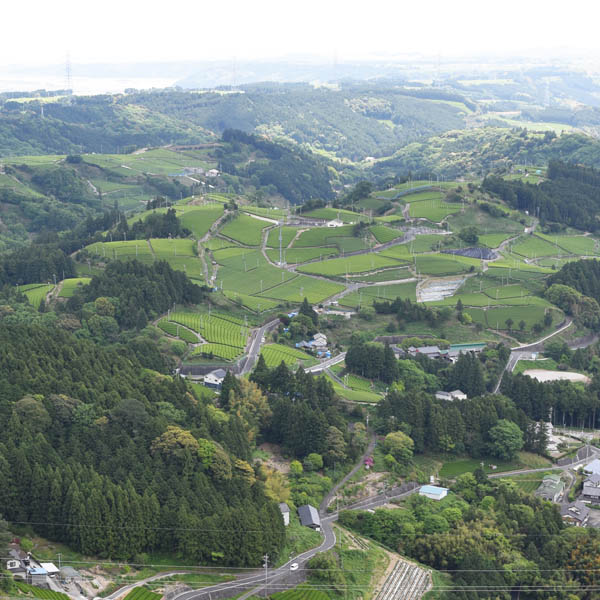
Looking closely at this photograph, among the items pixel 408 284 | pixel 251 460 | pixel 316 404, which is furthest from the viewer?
pixel 408 284

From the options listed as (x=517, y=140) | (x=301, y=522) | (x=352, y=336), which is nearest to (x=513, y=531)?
(x=301, y=522)

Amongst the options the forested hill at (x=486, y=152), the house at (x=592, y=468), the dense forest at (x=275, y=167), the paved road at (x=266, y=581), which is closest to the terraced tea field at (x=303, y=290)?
the house at (x=592, y=468)

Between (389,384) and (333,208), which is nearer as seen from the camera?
Result: (389,384)

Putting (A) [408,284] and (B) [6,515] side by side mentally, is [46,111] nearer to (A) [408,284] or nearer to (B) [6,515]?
(A) [408,284]

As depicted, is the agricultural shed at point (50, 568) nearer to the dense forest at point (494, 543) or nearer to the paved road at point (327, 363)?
the dense forest at point (494, 543)

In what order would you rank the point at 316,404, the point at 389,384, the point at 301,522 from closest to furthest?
the point at 301,522 < the point at 316,404 < the point at 389,384

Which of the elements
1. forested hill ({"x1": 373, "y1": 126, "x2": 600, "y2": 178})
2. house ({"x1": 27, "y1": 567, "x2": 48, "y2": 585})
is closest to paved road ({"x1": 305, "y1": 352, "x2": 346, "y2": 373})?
house ({"x1": 27, "y1": 567, "x2": 48, "y2": 585})
